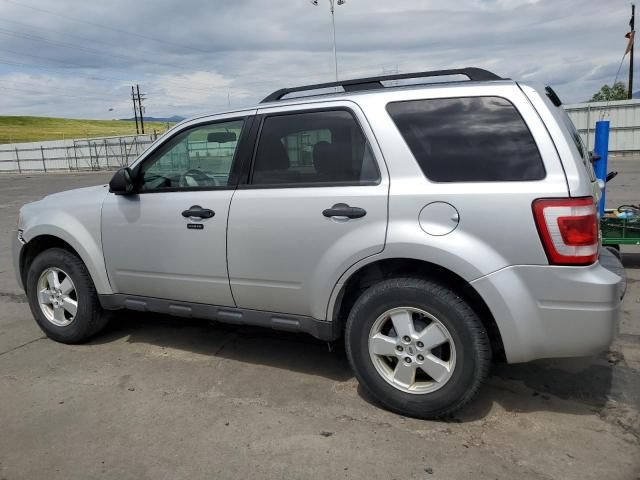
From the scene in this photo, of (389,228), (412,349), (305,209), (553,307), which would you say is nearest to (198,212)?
(305,209)

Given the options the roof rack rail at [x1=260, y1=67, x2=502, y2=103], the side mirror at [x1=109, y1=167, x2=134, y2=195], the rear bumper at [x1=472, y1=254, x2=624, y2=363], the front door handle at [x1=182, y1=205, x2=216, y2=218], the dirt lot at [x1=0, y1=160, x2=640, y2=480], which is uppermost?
the roof rack rail at [x1=260, y1=67, x2=502, y2=103]

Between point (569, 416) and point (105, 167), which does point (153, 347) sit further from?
point (105, 167)

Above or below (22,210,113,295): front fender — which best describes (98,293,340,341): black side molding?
below

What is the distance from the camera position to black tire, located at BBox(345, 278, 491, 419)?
9.73 ft

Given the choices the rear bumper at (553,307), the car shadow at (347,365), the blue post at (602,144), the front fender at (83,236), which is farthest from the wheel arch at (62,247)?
the blue post at (602,144)

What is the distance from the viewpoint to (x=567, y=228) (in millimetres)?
2738

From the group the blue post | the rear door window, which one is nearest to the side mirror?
the rear door window

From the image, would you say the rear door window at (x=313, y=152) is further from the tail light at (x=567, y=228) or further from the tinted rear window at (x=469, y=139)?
the tail light at (x=567, y=228)

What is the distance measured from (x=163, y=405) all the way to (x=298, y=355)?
112 centimetres

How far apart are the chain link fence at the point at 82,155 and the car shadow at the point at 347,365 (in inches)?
1280

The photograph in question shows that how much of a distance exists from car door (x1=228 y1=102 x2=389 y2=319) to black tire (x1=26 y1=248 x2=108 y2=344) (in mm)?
1440

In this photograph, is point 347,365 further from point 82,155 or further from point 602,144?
point 82,155

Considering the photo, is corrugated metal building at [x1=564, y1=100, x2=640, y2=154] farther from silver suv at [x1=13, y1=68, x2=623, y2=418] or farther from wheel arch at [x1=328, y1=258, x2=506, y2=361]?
wheel arch at [x1=328, y1=258, x2=506, y2=361]

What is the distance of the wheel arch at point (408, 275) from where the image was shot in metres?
3.08
